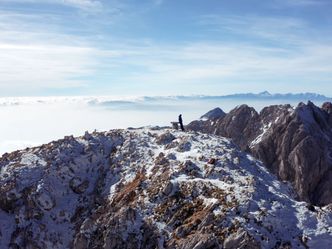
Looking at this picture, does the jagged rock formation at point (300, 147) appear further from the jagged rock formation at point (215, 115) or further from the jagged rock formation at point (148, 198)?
the jagged rock formation at point (148, 198)

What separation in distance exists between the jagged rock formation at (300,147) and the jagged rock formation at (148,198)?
34.5 m

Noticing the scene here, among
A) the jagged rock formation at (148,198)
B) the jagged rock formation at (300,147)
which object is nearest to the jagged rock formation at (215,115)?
the jagged rock formation at (300,147)

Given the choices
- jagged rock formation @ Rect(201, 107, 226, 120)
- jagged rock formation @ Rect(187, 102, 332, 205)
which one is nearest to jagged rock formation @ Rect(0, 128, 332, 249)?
jagged rock formation @ Rect(187, 102, 332, 205)

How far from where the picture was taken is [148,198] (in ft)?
156

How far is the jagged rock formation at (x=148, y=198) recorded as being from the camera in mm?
40000

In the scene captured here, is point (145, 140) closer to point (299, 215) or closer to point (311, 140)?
point (299, 215)

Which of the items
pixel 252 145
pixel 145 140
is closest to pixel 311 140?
pixel 252 145

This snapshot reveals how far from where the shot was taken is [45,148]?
6162 cm

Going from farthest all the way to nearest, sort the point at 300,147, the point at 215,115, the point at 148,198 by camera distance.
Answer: the point at 215,115 → the point at 300,147 → the point at 148,198

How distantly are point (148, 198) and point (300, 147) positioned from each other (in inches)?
2286

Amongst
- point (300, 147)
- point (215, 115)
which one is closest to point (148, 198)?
point (300, 147)

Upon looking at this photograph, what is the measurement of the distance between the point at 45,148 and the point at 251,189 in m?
29.3

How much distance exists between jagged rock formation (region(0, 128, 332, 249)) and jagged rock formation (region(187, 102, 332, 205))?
1358 inches

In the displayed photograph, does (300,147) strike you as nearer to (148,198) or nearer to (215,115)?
(215,115)
